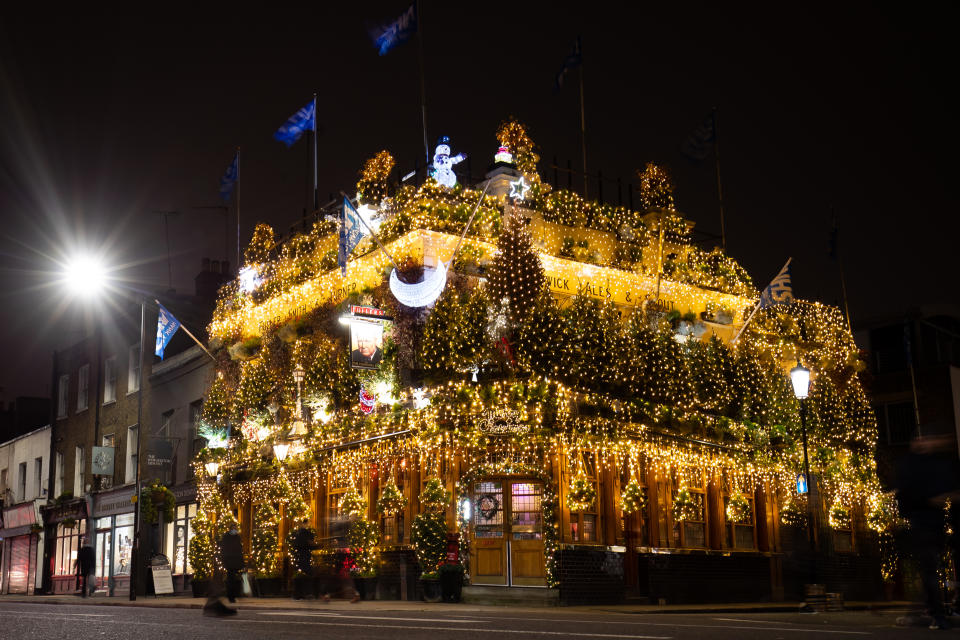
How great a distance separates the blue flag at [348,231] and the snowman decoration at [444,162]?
3.40 meters

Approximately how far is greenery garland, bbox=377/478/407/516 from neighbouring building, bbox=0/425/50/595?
24.1 metres

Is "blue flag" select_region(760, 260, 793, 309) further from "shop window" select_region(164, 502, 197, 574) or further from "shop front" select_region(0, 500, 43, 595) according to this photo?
"shop front" select_region(0, 500, 43, 595)

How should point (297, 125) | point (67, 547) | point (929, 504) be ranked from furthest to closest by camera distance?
1. point (67, 547)
2. point (297, 125)
3. point (929, 504)

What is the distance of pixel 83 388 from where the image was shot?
4169cm

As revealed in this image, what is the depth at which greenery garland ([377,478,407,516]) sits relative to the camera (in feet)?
76.7

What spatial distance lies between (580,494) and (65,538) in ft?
89.4

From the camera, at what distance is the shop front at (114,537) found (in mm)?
35625

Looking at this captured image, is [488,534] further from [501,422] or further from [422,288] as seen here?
[422,288]

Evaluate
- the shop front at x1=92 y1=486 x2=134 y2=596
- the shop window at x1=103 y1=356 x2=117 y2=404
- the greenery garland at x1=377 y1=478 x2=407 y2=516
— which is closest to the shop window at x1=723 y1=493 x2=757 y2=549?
the greenery garland at x1=377 y1=478 x2=407 y2=516

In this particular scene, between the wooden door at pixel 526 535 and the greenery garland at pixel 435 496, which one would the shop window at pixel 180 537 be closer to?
the greenery garland at pixel 435 496

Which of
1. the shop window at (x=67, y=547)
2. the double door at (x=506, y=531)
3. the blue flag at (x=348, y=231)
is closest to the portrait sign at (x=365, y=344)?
the blue flag at (x=348, y=231)

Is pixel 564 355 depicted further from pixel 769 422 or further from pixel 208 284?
pixel 208 284

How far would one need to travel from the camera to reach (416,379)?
24.6m

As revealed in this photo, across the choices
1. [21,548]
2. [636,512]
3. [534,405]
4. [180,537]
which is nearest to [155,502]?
[180,537]
